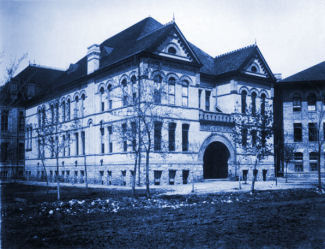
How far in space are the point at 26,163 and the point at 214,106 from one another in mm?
26474

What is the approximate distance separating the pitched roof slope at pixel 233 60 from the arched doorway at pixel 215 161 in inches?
280

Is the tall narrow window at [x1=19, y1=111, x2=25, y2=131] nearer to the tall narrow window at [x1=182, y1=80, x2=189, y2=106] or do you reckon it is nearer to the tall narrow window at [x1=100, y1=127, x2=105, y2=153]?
the tall narrow window at [x1=100, y1=127, x2=105, y2=153]

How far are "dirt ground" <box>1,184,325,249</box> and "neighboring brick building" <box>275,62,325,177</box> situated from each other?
84.5 ft

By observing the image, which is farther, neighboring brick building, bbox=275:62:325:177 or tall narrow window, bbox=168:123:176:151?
neighboring brick building, bbox=275:62:325:177

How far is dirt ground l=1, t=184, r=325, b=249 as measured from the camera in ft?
26.7

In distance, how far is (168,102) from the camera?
1147 inches

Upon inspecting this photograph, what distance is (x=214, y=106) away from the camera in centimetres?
3538

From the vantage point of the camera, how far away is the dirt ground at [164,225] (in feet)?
26.7

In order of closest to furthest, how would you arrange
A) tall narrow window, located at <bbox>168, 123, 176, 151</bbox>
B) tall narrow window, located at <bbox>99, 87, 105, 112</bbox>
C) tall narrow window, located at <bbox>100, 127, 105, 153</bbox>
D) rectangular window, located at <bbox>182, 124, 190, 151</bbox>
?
tall narrow window, located at <bbox>168, 123, 176, 151</bbox>
rectangular window, located at <bbox>182, 124, 190, 151</bbox>
tall narrow window, located at <bbox>100, 127, 105, 153</bbox>
tall narrow window, located at <bbox>99, 87, 105, 112</bbox>

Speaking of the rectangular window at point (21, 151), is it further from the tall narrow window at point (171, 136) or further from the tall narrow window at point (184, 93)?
the tall narrow window at point (184, 93)

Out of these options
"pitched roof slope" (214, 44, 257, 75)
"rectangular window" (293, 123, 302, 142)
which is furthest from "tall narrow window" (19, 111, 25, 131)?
"rectangular window" (293, 123, 302, 142)

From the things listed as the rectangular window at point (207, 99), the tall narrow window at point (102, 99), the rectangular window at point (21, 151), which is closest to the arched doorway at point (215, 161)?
the rectangular window at point (207, 99)

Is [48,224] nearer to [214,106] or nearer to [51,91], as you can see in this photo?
[214,106]

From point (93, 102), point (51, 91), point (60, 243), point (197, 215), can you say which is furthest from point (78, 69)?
point (60, 243)
